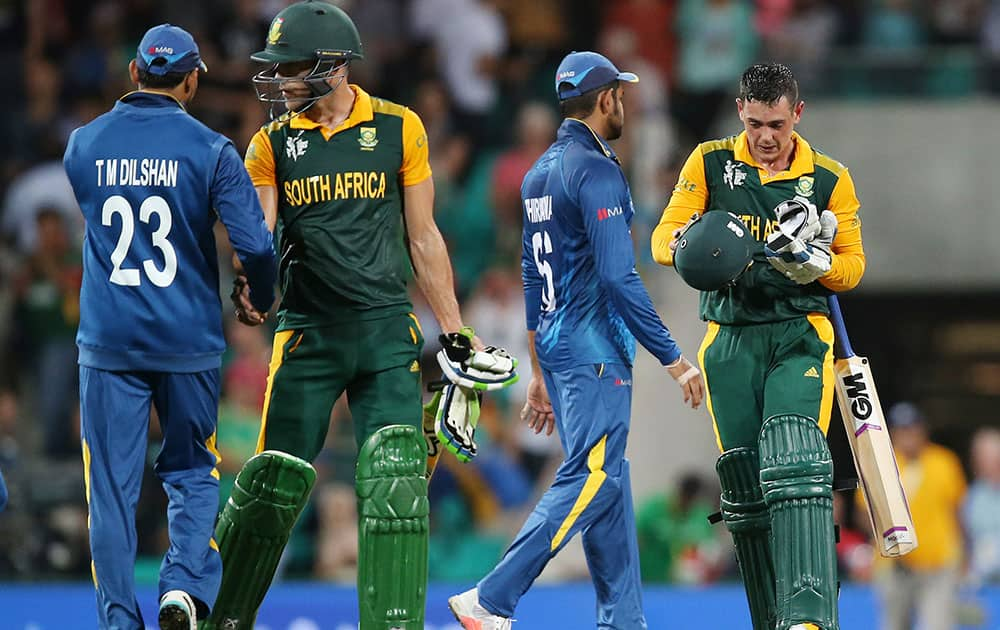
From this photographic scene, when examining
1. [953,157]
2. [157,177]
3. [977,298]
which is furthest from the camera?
[977,298]

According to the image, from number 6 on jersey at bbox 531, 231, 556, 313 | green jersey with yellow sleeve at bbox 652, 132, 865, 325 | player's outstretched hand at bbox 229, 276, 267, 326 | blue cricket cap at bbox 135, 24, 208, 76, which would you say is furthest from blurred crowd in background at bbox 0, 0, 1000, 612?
green jersey with yellow sleeve at bbox 652, 132, 865, 325

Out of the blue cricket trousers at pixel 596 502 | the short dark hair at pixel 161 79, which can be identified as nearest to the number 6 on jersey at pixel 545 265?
the blue cricket trousers at pixel 596 502

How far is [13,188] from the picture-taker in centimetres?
1373

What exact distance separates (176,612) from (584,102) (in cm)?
273

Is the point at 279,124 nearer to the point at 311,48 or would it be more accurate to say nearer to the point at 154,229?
the point at 311,48

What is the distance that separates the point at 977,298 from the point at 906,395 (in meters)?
1.30

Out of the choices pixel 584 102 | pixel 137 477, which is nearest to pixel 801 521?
pixel 584 102

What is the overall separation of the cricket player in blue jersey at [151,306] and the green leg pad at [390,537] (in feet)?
2.02

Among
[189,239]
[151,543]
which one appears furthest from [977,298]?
[189,239]

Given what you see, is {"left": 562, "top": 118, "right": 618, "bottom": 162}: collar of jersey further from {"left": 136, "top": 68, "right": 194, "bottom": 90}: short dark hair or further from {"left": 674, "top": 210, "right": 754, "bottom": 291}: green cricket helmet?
{"left": 136, "top": 68, "right": 194, "bottom": 90}: short dark hair

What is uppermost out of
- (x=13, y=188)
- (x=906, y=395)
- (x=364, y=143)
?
(x=13, y=188)

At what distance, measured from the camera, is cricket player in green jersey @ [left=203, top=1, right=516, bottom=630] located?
682cm

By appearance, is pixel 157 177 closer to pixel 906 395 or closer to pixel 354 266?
pixel 354 266

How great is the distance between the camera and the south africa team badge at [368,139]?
6898 millimetres
